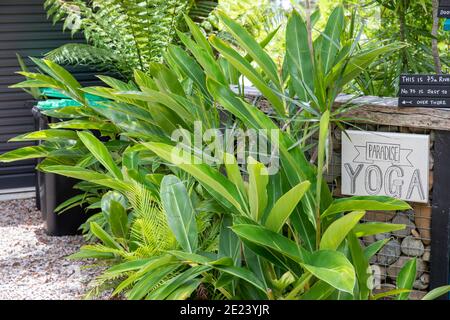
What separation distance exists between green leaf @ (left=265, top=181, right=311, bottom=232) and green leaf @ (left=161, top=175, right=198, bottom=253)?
0.42 m

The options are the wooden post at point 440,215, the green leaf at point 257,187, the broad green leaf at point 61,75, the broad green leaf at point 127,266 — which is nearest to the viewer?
the green leaf at point 257,187

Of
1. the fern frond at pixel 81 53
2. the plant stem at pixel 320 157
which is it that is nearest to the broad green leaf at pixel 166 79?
the plant stem at pixel 320 157

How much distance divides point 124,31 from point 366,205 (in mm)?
3310

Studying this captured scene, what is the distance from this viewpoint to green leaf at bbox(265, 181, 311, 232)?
316cm

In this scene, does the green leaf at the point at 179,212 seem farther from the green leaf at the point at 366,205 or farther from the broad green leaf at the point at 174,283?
the green leaf at the point at 366,205

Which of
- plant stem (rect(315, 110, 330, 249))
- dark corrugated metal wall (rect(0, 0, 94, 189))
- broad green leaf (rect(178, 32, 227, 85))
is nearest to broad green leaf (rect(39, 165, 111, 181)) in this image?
broad green leaf (rect(178, 32, 227, 85))

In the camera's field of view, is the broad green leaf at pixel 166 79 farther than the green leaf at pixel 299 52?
Yes

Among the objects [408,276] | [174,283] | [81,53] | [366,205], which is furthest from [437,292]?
[81,53]

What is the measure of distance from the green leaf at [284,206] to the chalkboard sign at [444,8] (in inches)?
49.0

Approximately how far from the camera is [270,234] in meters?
3.28

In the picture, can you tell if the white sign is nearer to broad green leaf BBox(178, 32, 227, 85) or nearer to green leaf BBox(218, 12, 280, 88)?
green leaf BBox(218, 12, 280, 88)

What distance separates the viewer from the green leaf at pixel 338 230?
311 centimetres
